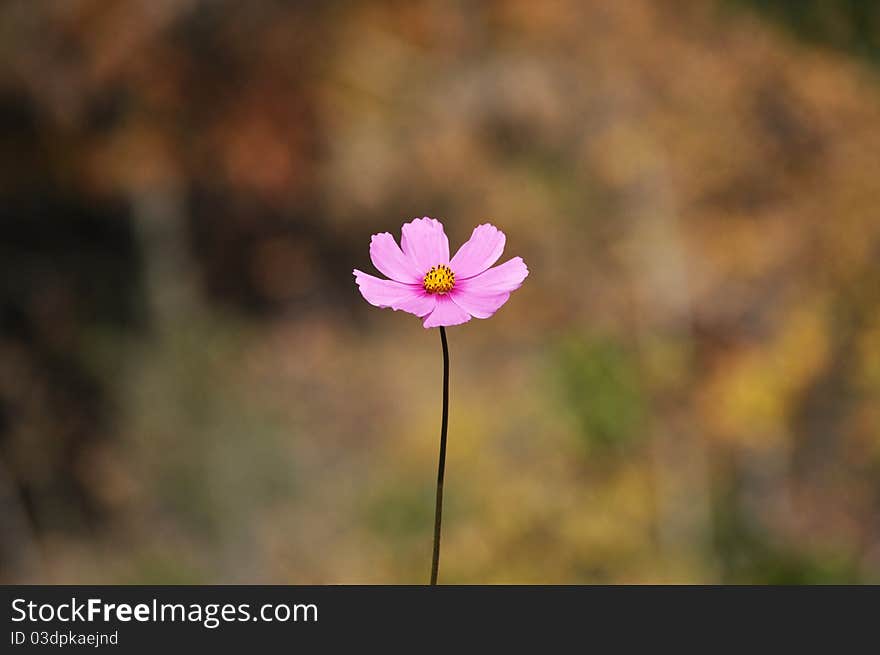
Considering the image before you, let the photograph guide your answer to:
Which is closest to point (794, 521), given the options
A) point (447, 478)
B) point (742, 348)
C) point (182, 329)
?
point (742, 348)

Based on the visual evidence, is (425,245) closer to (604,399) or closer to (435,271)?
(435,271)

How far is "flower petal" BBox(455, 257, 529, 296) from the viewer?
27 centimetres

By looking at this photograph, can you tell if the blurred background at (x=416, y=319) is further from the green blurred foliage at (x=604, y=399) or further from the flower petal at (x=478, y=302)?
the flower petal at (x=478, y=302)

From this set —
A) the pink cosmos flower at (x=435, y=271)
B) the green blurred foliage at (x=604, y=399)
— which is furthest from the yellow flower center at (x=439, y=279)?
the green blurred foliage at (x=604, y=399)

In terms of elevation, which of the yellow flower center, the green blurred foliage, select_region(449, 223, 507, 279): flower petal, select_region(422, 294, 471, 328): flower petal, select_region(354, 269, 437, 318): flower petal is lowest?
select_region(422, 294, 471, 328): flower petal

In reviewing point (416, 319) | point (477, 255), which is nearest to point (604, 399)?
point (416, 319)

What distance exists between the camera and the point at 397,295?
281 mm

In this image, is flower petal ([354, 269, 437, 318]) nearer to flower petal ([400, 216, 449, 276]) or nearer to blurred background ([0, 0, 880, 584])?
flower petal ([400, 216, 449, 276])

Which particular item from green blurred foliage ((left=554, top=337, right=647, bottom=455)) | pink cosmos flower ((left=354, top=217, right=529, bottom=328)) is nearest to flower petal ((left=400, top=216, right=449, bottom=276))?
pink cosmos flower ((left=354, top=217, right=529, bottom=328))

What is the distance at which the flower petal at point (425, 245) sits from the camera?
11.1 inches

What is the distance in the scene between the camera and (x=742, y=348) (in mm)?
3240

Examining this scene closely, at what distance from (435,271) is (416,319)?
3149mm
